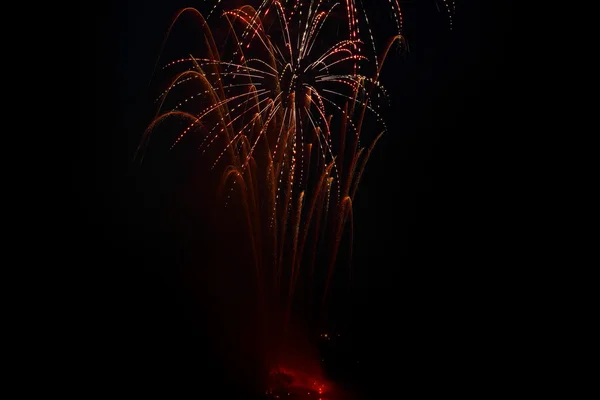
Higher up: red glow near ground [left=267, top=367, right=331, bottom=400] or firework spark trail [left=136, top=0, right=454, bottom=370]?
firework spark trail [left=136, top=0, right=454, bottom=370]

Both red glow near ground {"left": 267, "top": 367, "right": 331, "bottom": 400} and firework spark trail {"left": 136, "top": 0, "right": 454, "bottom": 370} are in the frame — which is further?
red glow near ground {"left": 267, "top": 367, "right": 331, "bottom": 400}

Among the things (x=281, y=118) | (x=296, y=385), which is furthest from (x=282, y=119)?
(x=296, y=385)

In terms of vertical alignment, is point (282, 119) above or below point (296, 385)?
above

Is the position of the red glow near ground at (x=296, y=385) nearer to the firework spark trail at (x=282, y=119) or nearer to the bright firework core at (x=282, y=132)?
the bright firework core at (x=282, y=132)

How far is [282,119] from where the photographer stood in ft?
27.1

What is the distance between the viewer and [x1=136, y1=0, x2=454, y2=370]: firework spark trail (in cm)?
815

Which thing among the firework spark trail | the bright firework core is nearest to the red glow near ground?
the bright firework core

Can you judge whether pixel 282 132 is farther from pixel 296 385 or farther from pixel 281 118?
pixel 296 385

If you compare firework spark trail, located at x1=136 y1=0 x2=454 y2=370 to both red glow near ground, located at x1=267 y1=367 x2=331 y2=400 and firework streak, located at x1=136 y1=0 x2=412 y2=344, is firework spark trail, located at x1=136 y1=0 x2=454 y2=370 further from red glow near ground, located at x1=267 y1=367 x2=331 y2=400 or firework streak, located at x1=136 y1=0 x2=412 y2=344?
red glow near ground, located at x1=267 y1=367 x2=331 y2=400

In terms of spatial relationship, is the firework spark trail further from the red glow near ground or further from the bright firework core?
the red glow near ground

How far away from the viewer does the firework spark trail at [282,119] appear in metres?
8.15

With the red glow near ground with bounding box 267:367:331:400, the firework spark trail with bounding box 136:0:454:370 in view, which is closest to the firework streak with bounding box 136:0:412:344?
the firework spark trail with bounding box 136:0:454:370

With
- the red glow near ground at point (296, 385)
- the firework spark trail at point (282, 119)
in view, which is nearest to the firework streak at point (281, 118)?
the firework spark trail at point (282, 119)

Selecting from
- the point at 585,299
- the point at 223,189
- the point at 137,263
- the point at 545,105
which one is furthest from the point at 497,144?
the point at 137,263
